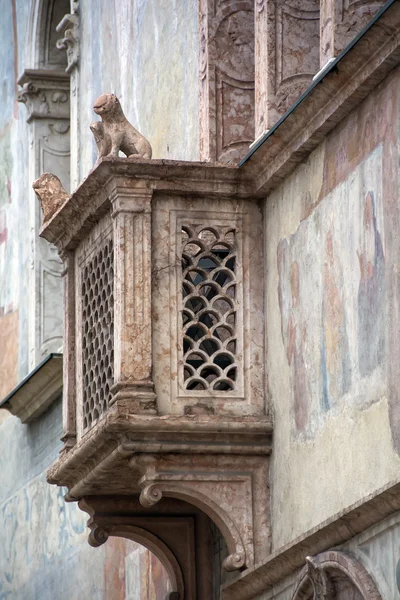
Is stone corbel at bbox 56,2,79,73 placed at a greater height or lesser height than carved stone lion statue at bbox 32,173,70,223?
greater

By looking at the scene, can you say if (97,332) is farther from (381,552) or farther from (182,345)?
(381,552)

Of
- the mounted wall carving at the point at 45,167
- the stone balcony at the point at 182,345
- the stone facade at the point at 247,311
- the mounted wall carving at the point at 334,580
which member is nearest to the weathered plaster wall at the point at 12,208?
the mounted wall carving at the point at 45,167

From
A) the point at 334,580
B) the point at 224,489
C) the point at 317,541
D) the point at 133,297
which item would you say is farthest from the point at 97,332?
the point at 334,580

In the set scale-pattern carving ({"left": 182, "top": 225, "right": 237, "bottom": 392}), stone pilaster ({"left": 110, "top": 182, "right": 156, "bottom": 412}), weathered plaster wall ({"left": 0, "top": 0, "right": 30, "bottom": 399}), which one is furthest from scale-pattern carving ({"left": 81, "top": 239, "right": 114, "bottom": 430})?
weathered plaster wall ({"left": 0, "top": 0, "right": 30, "bottom": 399})

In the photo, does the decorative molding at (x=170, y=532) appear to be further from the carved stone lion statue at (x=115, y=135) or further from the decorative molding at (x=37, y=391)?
the decorative molding at (x=37, y=391)

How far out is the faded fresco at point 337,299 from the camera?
8891 millimetres

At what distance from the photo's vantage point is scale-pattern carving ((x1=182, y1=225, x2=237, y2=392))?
10266 millimetres

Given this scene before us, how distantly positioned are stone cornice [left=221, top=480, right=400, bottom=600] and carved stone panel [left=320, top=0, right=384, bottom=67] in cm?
229

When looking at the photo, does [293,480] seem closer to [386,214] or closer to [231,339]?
[231,339]

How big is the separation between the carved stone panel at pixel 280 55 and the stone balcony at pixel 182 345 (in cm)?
65

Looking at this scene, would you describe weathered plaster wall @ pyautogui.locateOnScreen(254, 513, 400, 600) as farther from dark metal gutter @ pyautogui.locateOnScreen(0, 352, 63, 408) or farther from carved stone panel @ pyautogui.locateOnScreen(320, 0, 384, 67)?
dark metal gutter @ pyautogui.locateOnScreen(0, 352, 63, 408)

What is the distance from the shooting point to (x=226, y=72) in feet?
38.5

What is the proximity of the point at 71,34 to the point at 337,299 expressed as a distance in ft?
23.3

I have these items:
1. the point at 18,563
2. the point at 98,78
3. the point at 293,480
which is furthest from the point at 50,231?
the point at 18,563
